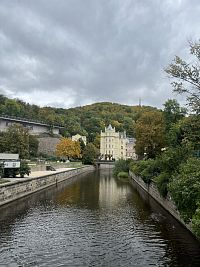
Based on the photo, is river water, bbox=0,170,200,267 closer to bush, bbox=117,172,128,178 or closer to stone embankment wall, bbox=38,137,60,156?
bush, bbox=117,172,128,178

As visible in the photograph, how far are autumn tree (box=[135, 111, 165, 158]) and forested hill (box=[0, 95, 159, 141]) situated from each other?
235ft

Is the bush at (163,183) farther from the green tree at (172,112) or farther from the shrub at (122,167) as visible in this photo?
the shrub at (122,167)

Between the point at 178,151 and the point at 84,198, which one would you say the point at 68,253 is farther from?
the point at 84,198

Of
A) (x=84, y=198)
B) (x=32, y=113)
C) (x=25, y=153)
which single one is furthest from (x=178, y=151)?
(x=32, y=113)

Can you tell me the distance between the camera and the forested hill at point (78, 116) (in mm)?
135250

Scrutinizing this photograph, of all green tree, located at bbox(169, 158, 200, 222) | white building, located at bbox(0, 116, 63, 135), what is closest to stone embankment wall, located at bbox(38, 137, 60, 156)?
white building, located at bbox(0, 116, 63, 135)

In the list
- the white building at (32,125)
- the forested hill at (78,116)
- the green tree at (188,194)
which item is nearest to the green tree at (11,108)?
the forested hill at (78,116)

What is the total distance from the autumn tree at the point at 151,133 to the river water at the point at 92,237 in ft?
80.6

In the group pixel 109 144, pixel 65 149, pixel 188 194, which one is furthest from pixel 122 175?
pixel 109 144

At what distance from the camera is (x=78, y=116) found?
171125 mm

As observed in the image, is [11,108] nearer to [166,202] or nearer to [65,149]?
[65,149]

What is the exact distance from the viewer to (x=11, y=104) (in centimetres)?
13325

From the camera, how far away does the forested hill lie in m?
135

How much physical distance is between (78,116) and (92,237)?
151948mm
